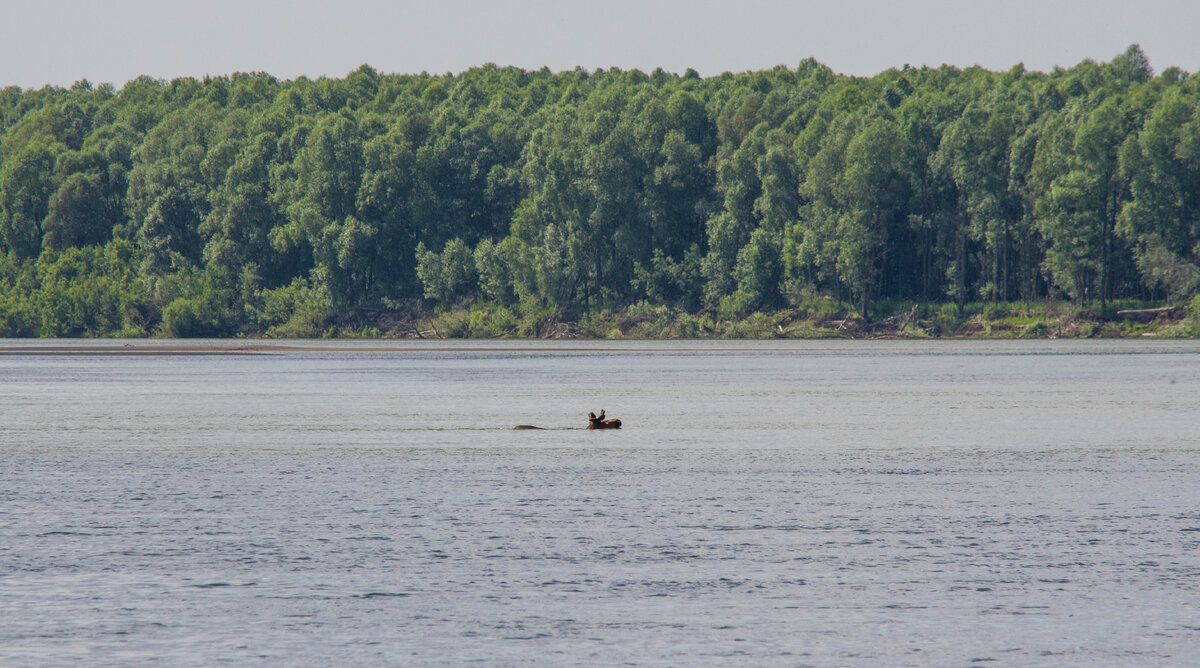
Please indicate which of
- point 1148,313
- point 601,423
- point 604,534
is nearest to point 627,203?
point 1148,313

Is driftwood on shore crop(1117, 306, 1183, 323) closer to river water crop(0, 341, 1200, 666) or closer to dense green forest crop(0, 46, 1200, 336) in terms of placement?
dense green forest crop(0, 46, 1200, 336)

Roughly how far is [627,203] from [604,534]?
120 m

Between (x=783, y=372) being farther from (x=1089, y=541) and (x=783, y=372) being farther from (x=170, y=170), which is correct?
(x=170, y=170)

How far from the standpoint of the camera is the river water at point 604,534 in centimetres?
1447

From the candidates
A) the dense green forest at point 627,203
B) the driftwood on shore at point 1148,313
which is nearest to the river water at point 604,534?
the driftwood on shore at point 1148,313

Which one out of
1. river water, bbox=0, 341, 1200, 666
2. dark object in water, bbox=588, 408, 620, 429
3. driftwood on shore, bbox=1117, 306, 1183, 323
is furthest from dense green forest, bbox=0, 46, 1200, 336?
dark object in water, bbox=588, 408, 620, 429

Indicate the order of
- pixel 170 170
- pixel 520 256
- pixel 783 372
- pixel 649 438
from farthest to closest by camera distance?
pixel 170 170
pixel 520 256
pixel 783 372
pixel 649 438

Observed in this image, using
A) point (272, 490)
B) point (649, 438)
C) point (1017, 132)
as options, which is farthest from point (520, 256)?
point (272, 490)

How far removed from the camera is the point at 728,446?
34.1 m

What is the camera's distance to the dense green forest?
4695 inches

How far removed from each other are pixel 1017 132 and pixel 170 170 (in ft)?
309

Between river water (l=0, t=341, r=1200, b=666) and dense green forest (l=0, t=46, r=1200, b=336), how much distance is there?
74845 mm

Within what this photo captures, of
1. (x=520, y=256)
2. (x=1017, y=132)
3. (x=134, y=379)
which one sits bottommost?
(x=134, y=379)

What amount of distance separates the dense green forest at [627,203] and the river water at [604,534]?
7484 cm
